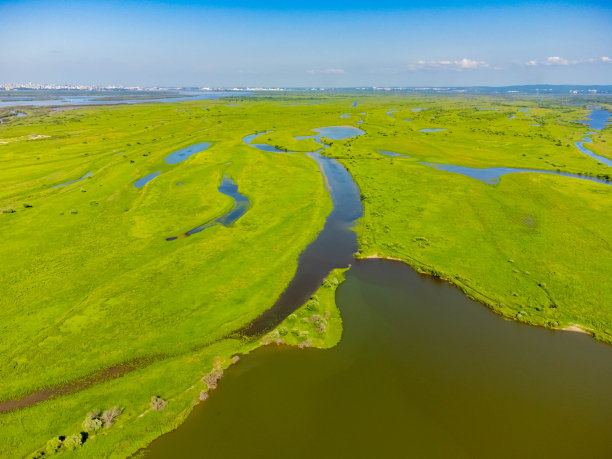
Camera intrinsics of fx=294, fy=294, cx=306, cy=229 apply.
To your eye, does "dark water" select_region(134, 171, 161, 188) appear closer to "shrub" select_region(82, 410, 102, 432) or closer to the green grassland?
the green grassland

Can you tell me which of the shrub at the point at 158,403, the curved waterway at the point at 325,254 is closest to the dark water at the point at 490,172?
the curved waterway at the point at 325,254

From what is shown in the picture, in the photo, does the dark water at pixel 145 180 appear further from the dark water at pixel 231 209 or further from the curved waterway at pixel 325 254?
the curved waterway at pixel 325 254

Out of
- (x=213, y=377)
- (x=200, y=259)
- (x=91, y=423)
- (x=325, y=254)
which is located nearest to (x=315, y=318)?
(x=213, y=377)

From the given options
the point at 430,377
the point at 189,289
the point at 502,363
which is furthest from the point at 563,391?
the point at 189,289

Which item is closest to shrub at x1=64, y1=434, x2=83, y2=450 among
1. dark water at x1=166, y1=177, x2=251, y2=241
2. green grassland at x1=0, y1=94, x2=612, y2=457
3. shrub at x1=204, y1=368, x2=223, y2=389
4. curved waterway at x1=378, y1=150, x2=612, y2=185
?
green grassland at x1=0, y1=94, x2=612, y2=457

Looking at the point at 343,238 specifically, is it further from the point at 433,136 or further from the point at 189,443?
the point at 433,136

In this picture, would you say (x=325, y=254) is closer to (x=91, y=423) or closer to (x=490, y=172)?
(x=91, y=423)
